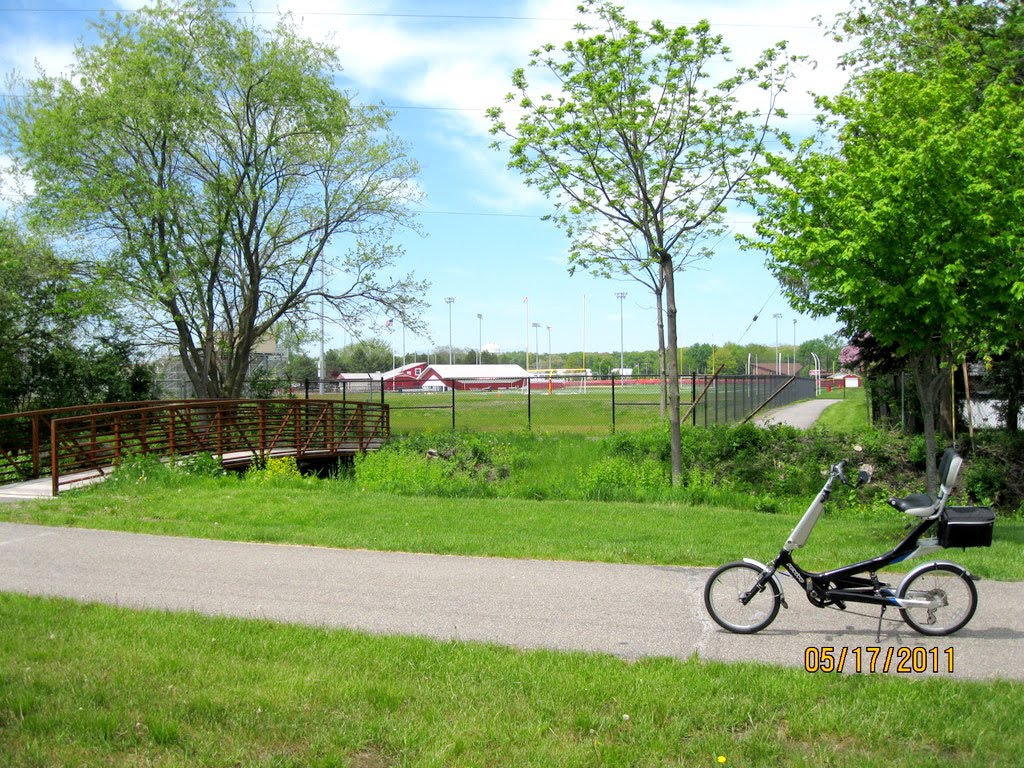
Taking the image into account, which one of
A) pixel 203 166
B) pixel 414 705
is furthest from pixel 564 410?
pixel 414 705

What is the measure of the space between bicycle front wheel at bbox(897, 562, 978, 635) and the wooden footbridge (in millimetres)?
12752

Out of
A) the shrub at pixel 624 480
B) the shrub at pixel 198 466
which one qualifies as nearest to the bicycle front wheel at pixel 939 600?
the shrub at pixel 624 480

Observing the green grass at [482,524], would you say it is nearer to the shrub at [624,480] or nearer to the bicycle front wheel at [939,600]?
the shrub at [624,480]

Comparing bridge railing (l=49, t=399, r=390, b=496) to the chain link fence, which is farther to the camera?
the chain link fence

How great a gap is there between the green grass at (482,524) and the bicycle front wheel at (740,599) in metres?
2.37

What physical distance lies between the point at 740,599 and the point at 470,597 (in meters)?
2.37

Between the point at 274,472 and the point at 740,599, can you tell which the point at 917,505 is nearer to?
the point at 740,599

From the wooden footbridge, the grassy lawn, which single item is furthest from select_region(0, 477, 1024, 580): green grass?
the grassy lawn

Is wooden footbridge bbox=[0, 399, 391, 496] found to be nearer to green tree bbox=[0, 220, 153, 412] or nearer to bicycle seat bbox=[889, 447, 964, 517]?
green tree bbox=[0, 220, 153, 412]

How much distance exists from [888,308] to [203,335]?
19.7m

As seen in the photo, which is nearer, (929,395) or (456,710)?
(456,710)

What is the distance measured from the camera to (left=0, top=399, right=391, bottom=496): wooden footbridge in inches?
635

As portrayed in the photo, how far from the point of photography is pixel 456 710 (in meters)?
4.90

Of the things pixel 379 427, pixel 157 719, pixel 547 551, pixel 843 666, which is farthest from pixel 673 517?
pixel 379 427
